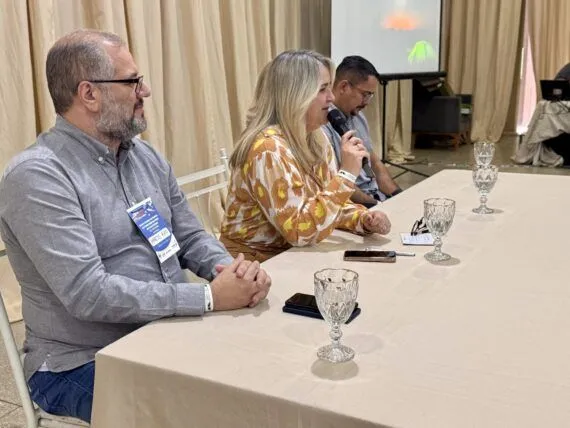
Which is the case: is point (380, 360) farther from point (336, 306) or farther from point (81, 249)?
point (81, 249)

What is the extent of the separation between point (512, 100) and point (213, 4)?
4782mm

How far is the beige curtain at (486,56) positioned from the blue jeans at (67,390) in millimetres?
6699

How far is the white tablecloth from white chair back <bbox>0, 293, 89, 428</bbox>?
5.30 m

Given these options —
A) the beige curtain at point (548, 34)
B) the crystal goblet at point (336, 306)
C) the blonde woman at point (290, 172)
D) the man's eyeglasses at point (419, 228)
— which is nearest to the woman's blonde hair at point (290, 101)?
the blonde woman at point (290, 172)

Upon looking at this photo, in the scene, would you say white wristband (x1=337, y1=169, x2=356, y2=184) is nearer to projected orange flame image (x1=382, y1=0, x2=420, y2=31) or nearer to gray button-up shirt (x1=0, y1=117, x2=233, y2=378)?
gray button-up shirt (x1=0, y1=117, x2=233, y2=378)

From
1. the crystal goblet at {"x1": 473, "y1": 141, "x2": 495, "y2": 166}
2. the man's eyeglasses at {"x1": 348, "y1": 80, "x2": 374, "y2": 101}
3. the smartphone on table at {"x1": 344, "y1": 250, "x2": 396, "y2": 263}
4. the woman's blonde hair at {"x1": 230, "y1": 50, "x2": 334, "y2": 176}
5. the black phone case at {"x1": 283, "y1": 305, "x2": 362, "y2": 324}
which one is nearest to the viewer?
the black phone case at {"x1": 283, "y1": 305, "x2": 362, "y2": 324}

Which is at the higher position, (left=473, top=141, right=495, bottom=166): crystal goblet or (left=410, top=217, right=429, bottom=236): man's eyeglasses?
(left=473, top=141, right=495, bottom=166): crystal goblet

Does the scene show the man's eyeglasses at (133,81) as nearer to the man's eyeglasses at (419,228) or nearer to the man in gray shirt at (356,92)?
the man's eyeglasses at (419,228)

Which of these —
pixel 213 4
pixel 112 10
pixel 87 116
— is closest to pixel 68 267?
pixel 87 116

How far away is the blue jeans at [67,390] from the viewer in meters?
1.36

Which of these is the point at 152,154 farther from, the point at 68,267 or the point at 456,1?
the point at 456,1

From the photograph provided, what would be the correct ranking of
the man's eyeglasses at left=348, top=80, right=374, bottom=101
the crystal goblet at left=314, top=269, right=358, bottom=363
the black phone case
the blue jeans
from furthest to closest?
the man's eyeglasses at left=348, top=80, right=374, bottom=101, the blue jeans, the black phone case, the crystal goblet at left=314, top=269, right=358, bottom=363

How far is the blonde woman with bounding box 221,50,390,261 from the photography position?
1.72m

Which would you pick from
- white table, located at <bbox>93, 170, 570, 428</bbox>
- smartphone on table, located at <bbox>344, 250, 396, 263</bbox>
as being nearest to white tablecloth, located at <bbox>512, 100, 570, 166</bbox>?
white table, located at <bbox>93, 170, 570, 428</bbox>
